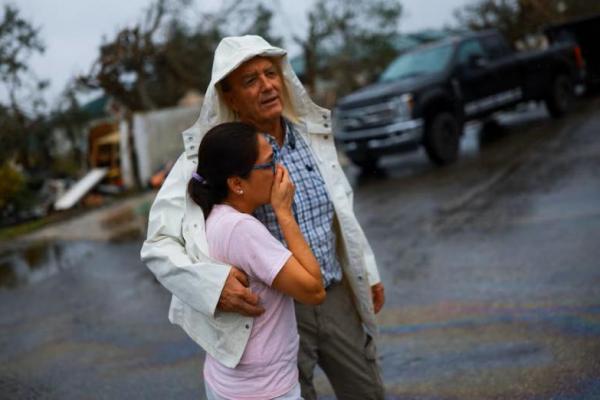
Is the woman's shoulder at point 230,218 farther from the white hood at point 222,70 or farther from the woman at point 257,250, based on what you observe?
the white hood at point 222,70

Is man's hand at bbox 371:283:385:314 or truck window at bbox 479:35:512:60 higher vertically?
man's hand at bbox 371:283:385:314

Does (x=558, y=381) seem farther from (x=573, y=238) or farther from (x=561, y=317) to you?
(x=573, y=238)

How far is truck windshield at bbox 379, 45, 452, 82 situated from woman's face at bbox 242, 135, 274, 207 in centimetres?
1022

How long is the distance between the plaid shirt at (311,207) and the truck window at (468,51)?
10097mm

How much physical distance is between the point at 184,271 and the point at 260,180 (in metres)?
0.39

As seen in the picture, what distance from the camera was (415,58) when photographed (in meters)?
12.6

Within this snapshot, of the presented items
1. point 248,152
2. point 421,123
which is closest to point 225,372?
point 248,152

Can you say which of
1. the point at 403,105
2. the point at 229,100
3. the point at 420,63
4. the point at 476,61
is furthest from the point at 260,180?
the point at 476,61

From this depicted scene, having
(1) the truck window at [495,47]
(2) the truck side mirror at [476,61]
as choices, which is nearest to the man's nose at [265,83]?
(2) the truck side mirror at [476,61]

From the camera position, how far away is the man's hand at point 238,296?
2.06 metres

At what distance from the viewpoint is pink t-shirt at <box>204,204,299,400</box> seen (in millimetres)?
2027

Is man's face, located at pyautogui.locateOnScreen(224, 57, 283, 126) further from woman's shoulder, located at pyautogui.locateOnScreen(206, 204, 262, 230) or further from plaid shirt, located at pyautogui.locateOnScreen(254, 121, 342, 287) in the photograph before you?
woman's shoulder, located at pyautogui.locateOnScreen(206, 204, 262, 230)

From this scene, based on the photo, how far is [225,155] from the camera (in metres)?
2.10

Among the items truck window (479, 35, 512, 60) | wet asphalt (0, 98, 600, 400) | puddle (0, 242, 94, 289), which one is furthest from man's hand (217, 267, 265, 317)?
truck window (479, 35, 512, 60)
